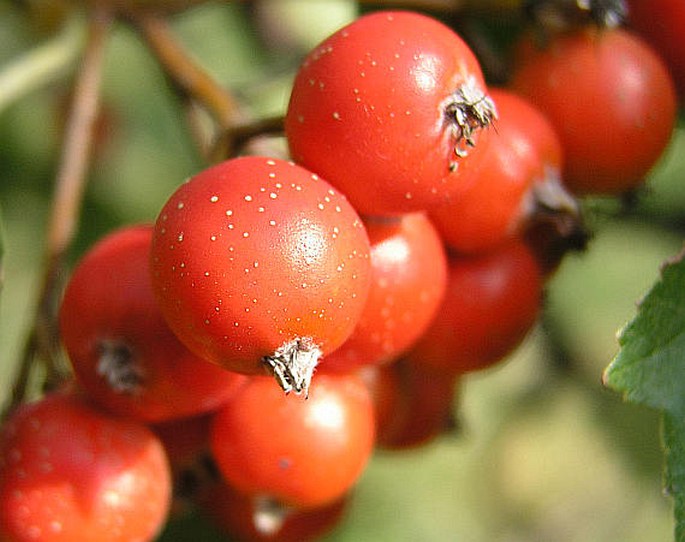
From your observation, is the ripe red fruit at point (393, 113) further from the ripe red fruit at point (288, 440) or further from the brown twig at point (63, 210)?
the brown twig at point (63, 210)

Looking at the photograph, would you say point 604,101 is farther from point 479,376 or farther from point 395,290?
point 479,376

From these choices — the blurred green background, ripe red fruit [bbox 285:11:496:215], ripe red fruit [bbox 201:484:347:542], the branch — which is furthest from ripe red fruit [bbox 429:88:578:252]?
the blurred green background

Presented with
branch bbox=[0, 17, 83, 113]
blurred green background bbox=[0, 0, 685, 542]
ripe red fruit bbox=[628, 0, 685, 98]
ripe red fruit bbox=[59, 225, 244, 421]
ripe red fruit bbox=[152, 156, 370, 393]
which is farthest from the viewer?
blurred green background bbox=[0, 0, 685, 542]

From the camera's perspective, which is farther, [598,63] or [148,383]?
[598,63]

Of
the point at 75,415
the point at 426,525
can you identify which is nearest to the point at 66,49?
the point at 75,415

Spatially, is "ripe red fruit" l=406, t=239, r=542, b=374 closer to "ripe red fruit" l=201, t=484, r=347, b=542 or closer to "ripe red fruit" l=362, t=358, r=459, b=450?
"ripe red fruit" l=362, t=358, r=459, b=450

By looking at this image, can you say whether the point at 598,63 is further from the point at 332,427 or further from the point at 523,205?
the point at 332,427

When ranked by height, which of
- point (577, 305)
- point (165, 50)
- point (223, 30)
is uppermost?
point (165, 50)
